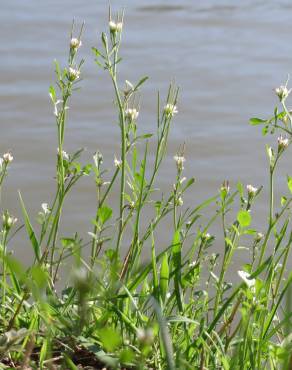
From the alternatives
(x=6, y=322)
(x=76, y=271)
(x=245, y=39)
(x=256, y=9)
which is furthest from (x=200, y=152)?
(x=76, y=271)

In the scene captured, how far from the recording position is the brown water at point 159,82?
18.6 feet

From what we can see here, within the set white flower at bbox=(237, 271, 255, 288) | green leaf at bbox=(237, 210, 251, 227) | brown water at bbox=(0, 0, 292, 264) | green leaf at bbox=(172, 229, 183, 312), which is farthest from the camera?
brown water at bbox=(0, 0, 292, 264)

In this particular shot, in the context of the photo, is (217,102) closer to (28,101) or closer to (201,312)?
(28,101)

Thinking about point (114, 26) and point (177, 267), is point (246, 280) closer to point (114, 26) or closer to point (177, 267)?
point (177, 267)

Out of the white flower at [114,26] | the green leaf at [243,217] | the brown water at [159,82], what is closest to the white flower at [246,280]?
the green leaf at [243,217]

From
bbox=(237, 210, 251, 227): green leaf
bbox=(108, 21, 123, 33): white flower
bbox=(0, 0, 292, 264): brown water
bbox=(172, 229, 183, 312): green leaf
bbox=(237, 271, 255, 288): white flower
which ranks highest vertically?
bbox=(108, 21, 123, 33): white flower

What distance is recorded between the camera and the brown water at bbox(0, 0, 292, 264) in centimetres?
566

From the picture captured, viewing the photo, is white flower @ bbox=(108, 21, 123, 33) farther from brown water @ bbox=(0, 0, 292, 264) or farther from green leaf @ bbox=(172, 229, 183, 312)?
brown water @ bbox=(0, 0, 292, 264)

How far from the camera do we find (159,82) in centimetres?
720

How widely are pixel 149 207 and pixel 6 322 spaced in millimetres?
2602

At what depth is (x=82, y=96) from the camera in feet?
22.5

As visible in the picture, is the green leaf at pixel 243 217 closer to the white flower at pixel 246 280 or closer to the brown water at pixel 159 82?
the white flower at pixel 246 280

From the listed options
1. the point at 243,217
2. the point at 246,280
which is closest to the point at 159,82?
A: the point at 243,217

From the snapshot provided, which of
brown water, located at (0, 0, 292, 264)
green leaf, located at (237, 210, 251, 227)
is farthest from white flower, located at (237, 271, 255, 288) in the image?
brown water, located at (0, 0, 292, 264)
